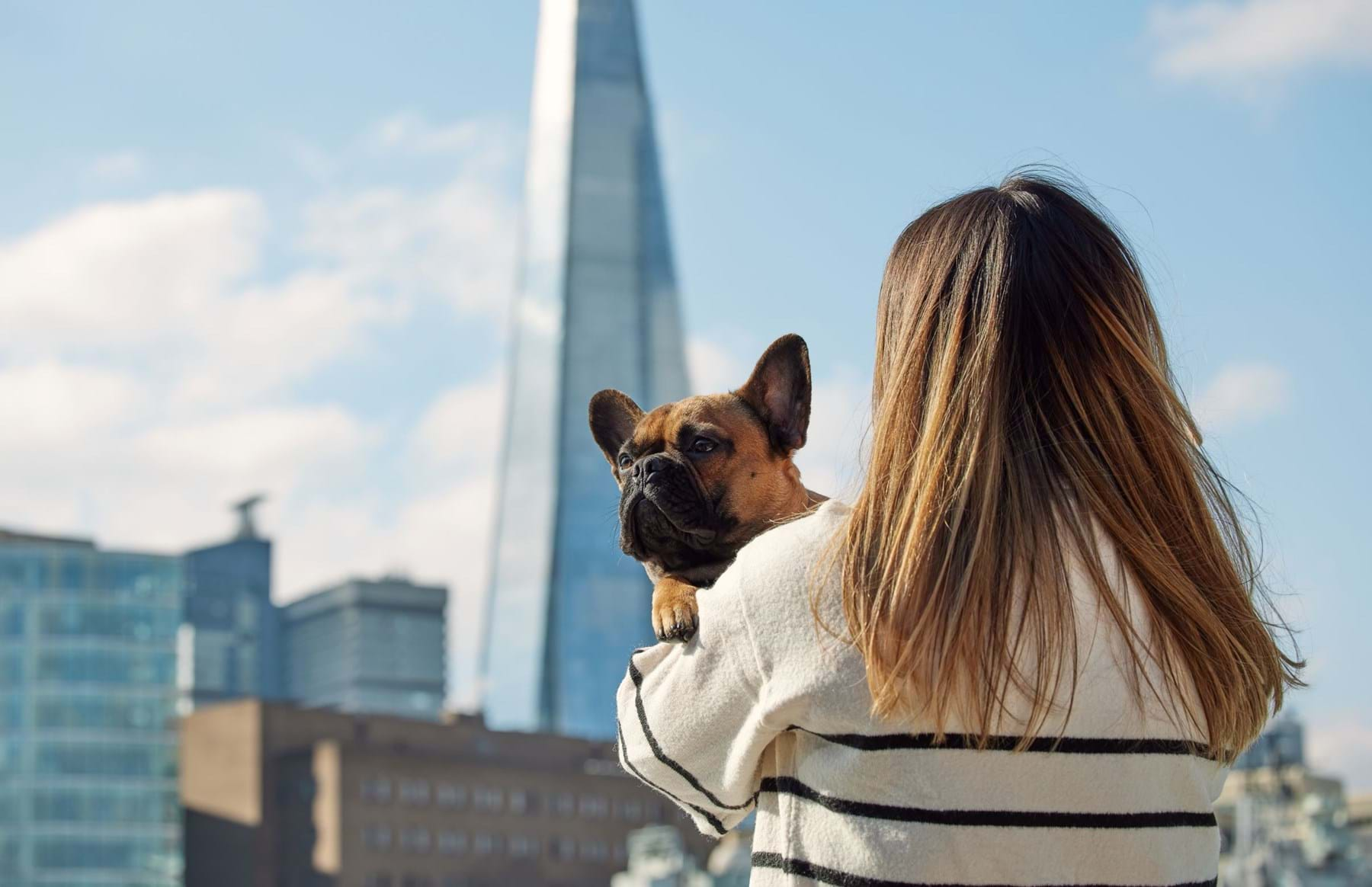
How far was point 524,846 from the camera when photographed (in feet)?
266

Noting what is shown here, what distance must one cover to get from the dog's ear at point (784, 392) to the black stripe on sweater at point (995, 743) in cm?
85

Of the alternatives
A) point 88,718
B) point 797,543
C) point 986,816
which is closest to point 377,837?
point 88,718

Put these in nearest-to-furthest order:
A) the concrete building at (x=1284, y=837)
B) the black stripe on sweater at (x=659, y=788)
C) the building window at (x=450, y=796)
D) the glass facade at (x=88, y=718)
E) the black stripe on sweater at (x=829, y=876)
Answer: the black stripe on sweater at (x=829, y=876) → the black stripe on sweater at (x=659, y=788) → the concrete building at (x=1284, y=837) → the building window at (x=450, y=796) → the glass facade at (x=88, y=718)

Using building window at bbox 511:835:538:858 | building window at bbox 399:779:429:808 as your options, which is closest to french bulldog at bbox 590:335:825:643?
building window at bbox 399:779:429:808

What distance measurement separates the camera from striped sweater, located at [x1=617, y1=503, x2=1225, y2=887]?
2.28 metres

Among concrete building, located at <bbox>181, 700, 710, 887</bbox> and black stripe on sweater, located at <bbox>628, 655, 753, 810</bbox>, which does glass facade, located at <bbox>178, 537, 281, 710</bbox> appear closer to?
concrete building, located at <bbox>181, 700, 710, 887</bbox>

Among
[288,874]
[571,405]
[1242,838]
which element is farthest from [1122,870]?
[571,405]

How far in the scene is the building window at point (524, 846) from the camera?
80.8 metres

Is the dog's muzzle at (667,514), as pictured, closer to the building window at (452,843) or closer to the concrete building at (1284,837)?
the concrete building at (1284,837)

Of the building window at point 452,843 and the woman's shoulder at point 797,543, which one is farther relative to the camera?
the building window at point 452,843

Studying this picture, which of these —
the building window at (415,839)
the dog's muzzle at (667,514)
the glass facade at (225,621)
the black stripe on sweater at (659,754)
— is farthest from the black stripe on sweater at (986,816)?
the glass facade at (225,621)

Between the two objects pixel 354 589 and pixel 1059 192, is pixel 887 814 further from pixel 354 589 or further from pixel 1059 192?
pixel 354 589

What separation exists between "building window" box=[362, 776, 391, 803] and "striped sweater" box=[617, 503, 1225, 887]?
7585cm

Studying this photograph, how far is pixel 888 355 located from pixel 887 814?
606 millimetres
